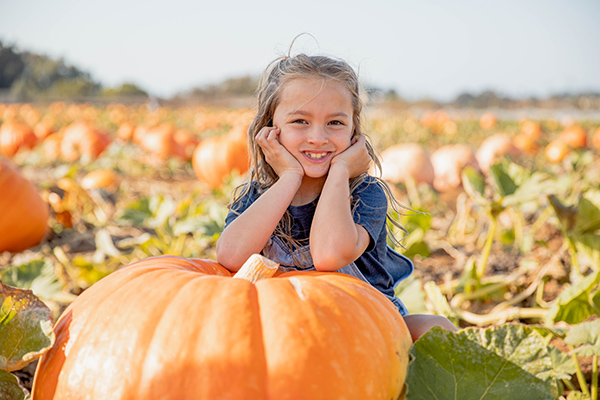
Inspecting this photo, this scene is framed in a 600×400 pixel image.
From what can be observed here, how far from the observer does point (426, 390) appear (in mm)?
1161

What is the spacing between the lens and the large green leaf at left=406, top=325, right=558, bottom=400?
113 centimetres

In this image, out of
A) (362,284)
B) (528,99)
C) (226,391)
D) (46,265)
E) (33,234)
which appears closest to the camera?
(226,391)

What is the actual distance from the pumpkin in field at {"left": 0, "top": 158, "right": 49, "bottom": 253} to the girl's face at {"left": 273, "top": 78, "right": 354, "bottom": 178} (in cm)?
269

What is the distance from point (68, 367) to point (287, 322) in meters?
0.50

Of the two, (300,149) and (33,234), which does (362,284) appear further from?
(33,234)

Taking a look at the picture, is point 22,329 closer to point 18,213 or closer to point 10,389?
point 10,389

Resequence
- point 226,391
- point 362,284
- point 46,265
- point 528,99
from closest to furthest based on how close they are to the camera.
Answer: point 226,391, point 362,284, point 46,265, point 528,99

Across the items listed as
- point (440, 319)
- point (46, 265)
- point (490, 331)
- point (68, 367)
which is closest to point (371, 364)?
point (490, 331)

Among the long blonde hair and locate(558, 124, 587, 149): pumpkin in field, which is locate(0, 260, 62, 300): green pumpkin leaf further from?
locate(558, 124, 587, 149): pumpkin in field

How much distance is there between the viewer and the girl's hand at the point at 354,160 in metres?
1.64

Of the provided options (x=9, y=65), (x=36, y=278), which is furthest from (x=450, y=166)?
(x=9, y=65)

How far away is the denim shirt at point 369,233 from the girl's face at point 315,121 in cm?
16

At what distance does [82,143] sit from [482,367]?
7678mm

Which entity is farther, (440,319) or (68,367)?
(440,319)
